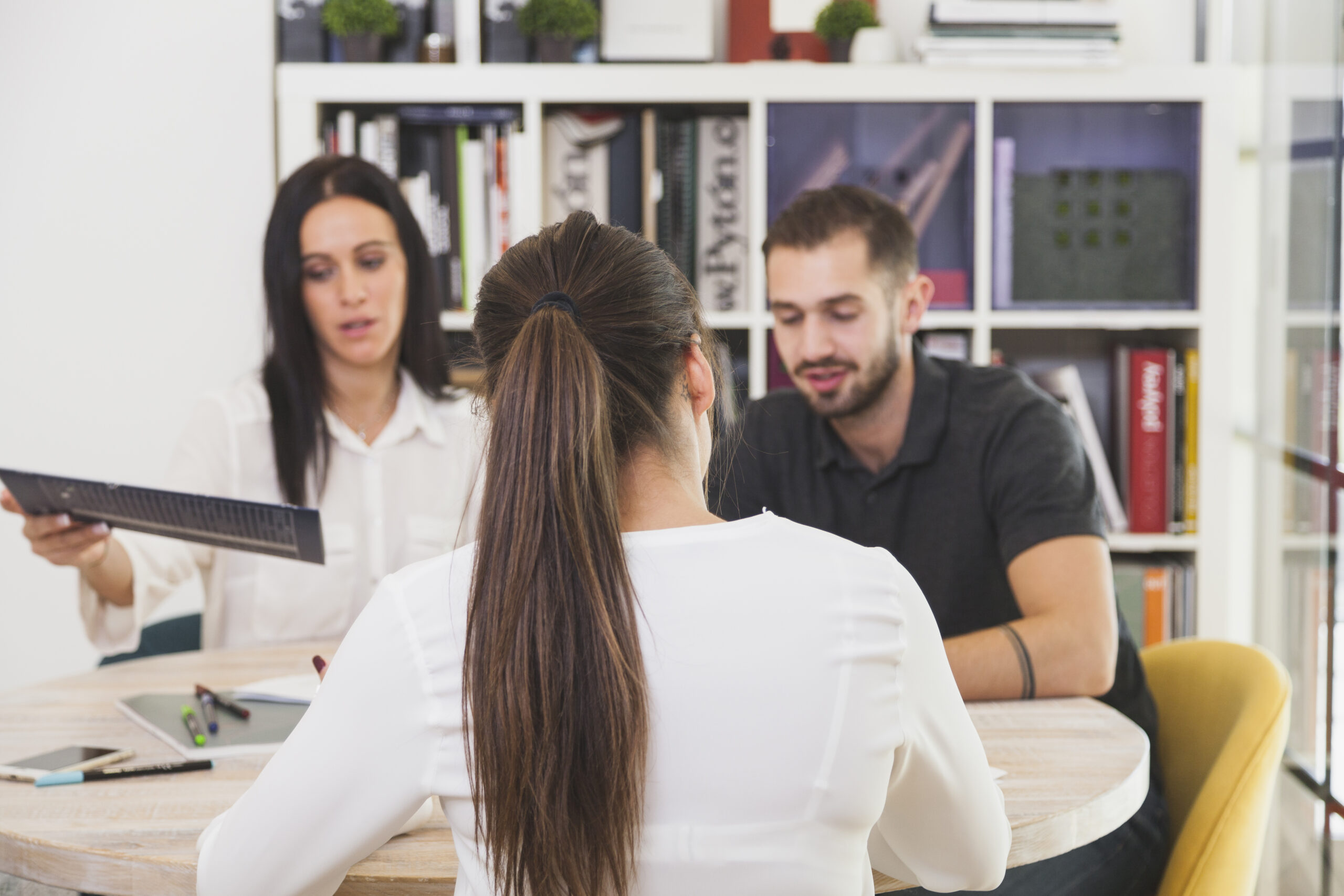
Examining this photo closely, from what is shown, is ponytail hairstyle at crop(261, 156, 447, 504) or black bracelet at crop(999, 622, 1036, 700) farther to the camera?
ponytail hairstyle at crop(261, 156, 447, 504)

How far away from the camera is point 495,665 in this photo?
748 mm

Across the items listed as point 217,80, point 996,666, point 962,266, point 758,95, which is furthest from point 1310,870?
point 217,80

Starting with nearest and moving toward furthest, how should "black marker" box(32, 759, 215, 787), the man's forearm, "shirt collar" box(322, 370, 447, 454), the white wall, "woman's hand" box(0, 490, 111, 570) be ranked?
"black marker" box(32, 759, 215, 787)
the man's forearm
"woman's hand" box(0, 490, 111, 570)
"shirt collar" box(322, 370, 447, 454)
the white wall

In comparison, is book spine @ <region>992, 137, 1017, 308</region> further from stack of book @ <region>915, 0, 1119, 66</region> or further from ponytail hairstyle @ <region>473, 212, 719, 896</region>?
ponytail hairstyle @ <region>473, 212, 719, 896</region>

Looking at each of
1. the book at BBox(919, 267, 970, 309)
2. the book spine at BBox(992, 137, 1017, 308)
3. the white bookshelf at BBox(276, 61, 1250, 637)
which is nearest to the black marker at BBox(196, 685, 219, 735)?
the white bookshelf at BBox(276, 61, 1250, 637)

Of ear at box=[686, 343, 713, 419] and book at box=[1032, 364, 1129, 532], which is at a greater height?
ear at box=[686, 343, 713, 419]

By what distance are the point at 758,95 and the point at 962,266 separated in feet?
1.89

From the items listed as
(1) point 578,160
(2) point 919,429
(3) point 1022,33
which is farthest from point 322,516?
(3) point 1022,33

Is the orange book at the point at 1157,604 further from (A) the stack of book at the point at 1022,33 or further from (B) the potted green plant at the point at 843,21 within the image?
(B) the potted green plant at the point at 843,21

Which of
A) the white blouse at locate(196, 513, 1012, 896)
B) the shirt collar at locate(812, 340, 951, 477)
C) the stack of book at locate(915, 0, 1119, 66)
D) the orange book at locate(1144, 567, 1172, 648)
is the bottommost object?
the orange book at locate(1144, 567, 1172, 648)

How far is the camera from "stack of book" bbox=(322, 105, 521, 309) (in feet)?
8.18

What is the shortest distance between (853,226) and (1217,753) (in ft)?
2.91

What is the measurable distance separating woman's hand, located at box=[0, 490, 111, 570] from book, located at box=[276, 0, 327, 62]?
1.29 metres

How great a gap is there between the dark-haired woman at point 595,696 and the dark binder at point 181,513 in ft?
1.38
